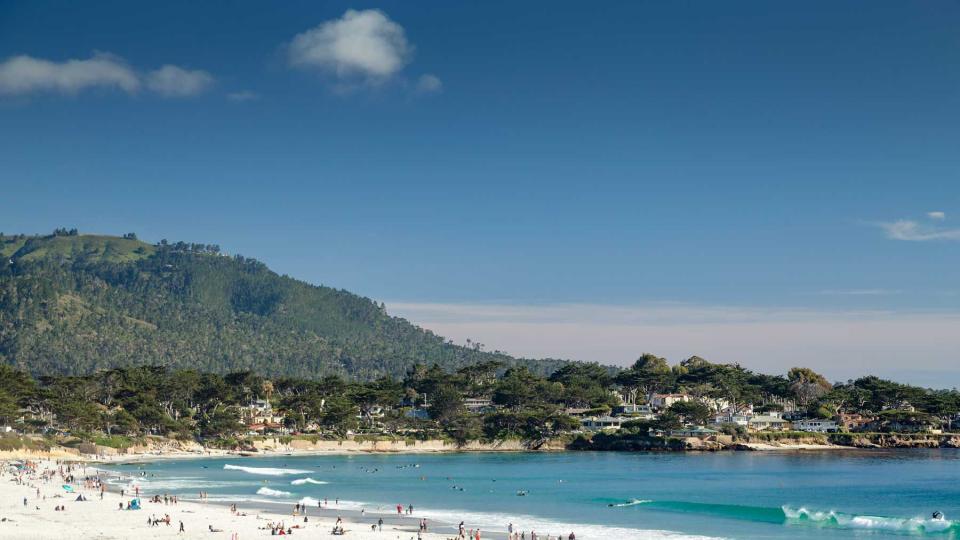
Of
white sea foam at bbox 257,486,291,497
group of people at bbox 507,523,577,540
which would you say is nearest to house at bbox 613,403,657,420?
white sea foam at bbox 257,486,291,497

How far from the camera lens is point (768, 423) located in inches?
6304

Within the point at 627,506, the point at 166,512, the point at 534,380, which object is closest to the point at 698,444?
the point at 534,380

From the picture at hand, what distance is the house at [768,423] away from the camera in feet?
515

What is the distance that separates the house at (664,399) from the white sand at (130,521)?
397 feet

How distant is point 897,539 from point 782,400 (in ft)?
430

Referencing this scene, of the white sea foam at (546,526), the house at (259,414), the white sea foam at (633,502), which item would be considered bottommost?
the white sea foam at (546,526)

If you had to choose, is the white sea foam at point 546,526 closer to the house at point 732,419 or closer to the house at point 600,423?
the house at point 600,423

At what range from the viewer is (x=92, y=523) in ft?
185

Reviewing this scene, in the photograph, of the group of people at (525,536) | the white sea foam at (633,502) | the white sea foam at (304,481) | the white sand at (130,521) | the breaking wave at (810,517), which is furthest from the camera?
the white sea foam at (304,481)

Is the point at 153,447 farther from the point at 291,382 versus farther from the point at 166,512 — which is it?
the point at 166,512

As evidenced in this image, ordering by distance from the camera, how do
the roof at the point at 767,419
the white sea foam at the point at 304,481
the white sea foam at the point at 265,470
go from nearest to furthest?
the white sea foam at the point at 304,481
the white sea foam at the point at 265,470
the roof at the point at 767,419

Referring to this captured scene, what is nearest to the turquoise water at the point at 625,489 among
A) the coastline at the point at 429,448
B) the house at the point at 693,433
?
the coastline at the point at 429,448

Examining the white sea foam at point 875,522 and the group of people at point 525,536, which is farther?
the white sea foam at point 875,522

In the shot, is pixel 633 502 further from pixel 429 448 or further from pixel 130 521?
pixel 429 448
